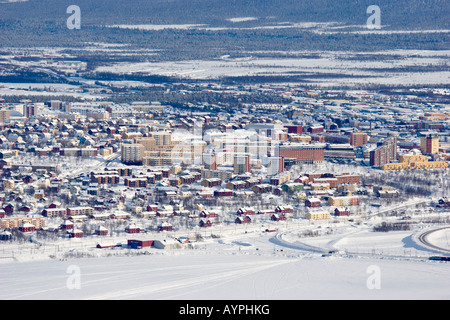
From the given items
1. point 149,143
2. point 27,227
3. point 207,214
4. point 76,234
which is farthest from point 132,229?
point 149,143

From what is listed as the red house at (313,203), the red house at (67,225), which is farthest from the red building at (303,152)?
the red house at (67,225)

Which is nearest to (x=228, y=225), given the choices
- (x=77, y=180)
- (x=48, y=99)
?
(x=77, y=180)

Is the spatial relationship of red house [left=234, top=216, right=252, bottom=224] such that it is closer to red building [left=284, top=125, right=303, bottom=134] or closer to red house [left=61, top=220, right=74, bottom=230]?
red house [left=61, top=220, right=74, bottom=230]

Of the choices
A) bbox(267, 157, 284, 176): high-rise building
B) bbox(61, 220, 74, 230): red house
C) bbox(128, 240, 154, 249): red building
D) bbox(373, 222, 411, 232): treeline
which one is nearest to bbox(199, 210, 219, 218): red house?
bbox(61, 220, 74, 230): red house

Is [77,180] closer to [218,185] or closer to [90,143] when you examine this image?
[218,185]

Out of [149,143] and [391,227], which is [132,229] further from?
[149,143]

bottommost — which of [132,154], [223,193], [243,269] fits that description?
[243,269]

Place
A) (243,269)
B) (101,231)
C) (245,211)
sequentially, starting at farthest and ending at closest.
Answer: (245,211)
(101,231)
(243,269)
